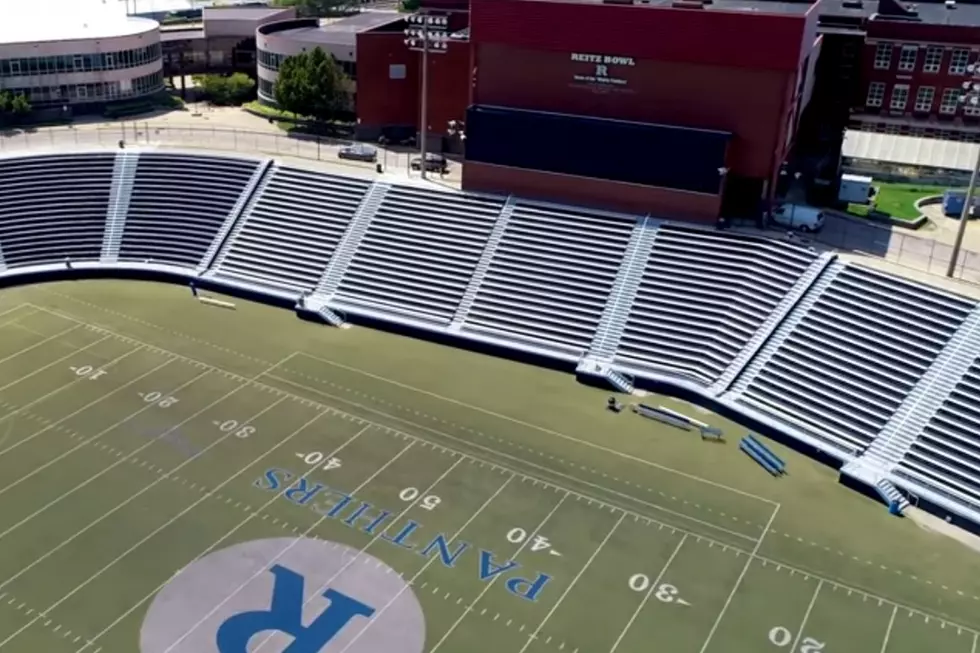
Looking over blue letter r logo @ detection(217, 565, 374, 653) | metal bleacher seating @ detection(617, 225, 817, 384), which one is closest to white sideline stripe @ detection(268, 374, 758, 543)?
metal bleacher seating @ detection(617, 225, 817, 384)

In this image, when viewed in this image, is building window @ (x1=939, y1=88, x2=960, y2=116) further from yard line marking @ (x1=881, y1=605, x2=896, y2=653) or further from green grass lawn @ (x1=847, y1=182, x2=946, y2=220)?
yard line marking @ (x1=881, y1=605, x2=896, y2=653)

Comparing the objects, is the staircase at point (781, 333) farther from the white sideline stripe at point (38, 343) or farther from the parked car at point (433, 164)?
the white sideline stripe at point (38, 343)

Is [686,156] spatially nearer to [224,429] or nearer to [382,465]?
[382,465]

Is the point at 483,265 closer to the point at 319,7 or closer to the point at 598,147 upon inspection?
the point at 598,147

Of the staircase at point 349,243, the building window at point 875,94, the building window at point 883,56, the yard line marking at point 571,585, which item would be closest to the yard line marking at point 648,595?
the yard line marking at point 571,585

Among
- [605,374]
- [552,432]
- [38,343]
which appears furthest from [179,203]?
[552,432]

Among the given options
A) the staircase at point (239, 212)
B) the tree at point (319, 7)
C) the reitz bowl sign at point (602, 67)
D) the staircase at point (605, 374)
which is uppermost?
the reitz bowl sign at point (602, 67)
